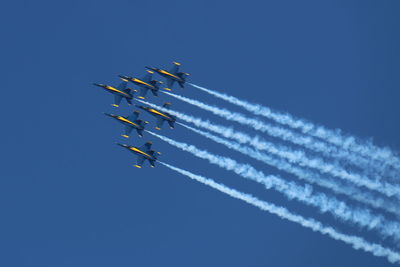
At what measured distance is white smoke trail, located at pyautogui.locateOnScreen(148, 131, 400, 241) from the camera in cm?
11325

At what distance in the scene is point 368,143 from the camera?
394 ft

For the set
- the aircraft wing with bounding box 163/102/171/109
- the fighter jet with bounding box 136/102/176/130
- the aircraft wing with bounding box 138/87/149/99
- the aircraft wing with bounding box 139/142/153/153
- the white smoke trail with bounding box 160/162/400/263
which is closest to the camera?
the white smoke trail with bounding box 160/162/400/263

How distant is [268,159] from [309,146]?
206 inches

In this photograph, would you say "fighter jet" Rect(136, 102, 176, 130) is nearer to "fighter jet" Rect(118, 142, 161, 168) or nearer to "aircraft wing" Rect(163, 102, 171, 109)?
"aircraft wing" Rect(163, 102, 171, 109)

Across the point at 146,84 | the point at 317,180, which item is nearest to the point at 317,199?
the point at 317,180

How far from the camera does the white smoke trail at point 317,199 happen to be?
113m

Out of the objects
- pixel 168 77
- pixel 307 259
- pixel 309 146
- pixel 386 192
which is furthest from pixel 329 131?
pixel 307 259

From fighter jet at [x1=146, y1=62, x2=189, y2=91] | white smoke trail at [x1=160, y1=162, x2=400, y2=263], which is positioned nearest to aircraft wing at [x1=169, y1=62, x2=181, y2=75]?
fighter jet at [x1=146, y1=62, x2=189, y2=91]

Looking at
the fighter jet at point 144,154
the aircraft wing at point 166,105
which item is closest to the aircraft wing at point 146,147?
the fighter jet at point 144,154

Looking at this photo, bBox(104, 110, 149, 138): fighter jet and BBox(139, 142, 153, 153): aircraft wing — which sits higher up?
BBox(104, 110, 149, 138): fighter jet

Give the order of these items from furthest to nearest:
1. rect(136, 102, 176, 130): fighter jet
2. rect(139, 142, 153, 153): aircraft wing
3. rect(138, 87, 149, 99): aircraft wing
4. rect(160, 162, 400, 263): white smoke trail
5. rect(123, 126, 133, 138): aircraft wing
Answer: rect(138, 87, 149, 99): aircraft wing < rect(123, 126, 133, 138): aircraft wing < rect(139, 142, 153, 153): aircraft wing < rect(136, 102, 176, 130): fighter jet < rect(160, 162, 400, 263): white smoke trail

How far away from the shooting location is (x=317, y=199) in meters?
118

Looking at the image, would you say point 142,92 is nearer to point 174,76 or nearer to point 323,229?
point 174,76

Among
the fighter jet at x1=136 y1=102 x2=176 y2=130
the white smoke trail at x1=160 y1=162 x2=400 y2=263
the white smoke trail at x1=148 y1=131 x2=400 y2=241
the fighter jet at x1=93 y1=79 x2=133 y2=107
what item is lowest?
the white smoke trail at x1=160 y1=162 x2=400 y2=263
